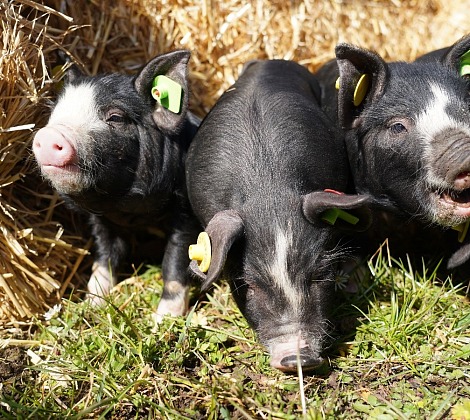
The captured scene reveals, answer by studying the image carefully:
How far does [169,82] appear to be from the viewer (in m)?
4.07

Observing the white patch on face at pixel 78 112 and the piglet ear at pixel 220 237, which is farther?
the white patch on face at pixel 78 112

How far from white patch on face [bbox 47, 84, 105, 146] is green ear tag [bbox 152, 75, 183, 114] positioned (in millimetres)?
408

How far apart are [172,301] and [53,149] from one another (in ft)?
4.25

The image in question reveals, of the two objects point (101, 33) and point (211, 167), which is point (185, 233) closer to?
point (211, 167)

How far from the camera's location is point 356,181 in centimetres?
425

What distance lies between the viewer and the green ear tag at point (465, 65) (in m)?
4.04

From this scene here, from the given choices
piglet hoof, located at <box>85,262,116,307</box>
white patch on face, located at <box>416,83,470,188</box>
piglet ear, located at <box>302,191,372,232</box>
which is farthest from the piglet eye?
piglet hoof, located at <box>85,262,116,307</box>

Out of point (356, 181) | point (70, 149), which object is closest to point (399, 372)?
point (356, 181)

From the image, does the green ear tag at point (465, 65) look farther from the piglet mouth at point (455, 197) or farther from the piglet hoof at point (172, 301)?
the piglet hoof at point (172, 301)

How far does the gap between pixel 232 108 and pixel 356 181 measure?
96 centimetres

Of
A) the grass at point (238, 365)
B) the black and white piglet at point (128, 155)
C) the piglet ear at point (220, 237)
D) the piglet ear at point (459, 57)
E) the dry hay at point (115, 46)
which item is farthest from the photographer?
the dry hay at point (115, 46)

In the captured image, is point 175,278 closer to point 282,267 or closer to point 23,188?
point 282,267

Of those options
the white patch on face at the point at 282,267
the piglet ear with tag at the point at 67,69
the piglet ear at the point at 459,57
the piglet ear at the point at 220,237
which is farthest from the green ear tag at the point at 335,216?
the piglet ear with tag at the point at 67,69

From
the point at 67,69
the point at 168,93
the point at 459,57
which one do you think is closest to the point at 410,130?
the point at 459,57
